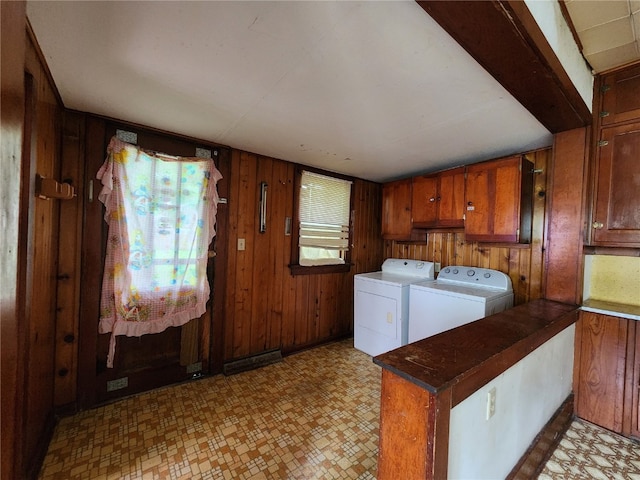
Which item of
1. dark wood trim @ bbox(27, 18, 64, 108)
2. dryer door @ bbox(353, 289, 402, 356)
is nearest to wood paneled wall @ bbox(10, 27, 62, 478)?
dark wood trim @ bbox(27, 18, 64, 108)

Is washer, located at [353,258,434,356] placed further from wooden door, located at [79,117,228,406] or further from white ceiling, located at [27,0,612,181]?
wooden door, located at [79,117,228,406]

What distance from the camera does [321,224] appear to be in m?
3.12

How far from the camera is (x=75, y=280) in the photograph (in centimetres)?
182

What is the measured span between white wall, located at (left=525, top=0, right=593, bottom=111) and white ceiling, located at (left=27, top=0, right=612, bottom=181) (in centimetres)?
Result: 24

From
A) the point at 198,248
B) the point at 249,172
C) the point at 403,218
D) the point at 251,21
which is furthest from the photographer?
the point at 403,218

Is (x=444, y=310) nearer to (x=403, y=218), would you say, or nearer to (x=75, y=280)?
(x=403, y=218)

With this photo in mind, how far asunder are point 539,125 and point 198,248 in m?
2.75

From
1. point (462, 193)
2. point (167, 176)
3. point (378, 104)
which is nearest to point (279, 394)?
point (167, 176)

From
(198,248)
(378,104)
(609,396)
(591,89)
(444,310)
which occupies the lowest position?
(609,396)

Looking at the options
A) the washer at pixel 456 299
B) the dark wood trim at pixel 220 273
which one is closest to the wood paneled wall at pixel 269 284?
the dark wood trim at pixel 220 273

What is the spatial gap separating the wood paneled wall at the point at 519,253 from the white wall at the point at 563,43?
0.73m

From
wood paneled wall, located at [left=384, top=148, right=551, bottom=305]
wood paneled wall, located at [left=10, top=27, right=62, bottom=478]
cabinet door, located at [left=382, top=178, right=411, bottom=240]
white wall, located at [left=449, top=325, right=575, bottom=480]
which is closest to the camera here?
white wall, located at [left=449, top=325, right=575, bottom=480]

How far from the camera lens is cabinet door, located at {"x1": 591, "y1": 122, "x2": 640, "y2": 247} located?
64.1 inches

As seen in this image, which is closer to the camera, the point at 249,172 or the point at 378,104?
the point at 378,104
